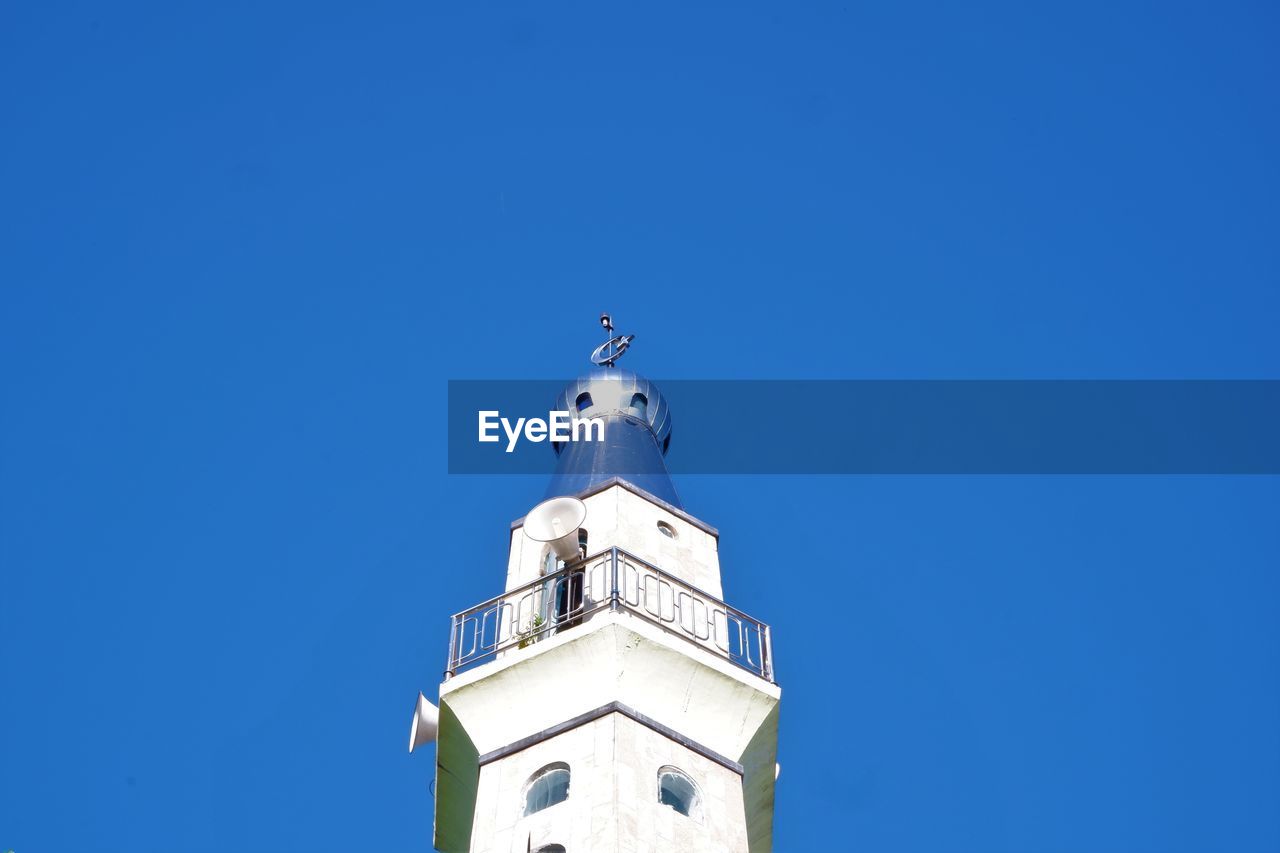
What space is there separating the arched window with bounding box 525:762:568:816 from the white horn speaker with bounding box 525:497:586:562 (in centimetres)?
388

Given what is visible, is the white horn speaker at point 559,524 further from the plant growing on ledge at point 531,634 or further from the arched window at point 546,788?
the arched window at point 546,788

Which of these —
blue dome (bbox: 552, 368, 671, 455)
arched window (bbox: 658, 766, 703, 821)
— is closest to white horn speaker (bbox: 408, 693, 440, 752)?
arched window (bbox: 658, 766, 703, 821)

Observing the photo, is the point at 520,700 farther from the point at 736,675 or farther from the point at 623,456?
the point at 623,456

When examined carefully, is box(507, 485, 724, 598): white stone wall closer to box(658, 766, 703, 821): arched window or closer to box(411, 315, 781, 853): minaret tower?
box(411, 315, 781, 853): minaret tower

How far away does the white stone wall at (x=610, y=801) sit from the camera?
21.2 metres

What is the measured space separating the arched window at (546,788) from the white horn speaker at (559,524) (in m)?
3.88

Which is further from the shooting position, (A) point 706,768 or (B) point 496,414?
(B) point 496,414

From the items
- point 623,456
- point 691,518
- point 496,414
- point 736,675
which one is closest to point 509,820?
point 736,675

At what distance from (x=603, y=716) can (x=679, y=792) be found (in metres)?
1.31

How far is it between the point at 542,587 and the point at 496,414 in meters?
8.19

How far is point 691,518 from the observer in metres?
28.8

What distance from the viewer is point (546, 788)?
22.7 m

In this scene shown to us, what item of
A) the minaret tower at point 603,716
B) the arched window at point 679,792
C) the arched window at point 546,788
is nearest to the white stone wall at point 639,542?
the minaret tower at point 603,716

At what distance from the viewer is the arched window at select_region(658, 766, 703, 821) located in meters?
22.4
